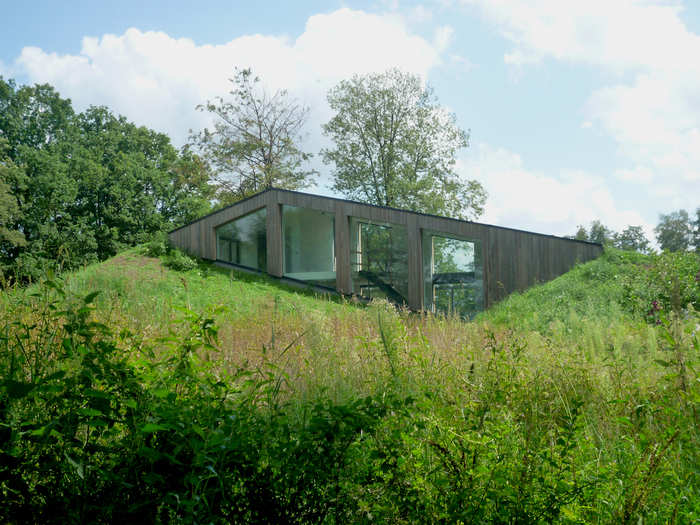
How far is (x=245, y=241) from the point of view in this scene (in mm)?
19016

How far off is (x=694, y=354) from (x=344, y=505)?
7.98 feet

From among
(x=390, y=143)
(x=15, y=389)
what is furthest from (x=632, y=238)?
(x=15, y=389)

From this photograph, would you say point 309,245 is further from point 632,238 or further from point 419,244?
point 632,238

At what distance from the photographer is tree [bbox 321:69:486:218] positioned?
2636 cm

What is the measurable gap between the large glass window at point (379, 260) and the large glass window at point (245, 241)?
3792 mm

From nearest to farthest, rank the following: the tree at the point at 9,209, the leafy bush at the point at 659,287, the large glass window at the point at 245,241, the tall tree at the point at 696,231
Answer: the leafy bush at the point at 659,287 → the large glass window at the point at 245,241 → the tree at the point at 9,209 → the tall tree at the point at 696,231

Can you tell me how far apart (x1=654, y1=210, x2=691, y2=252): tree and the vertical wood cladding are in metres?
33.8

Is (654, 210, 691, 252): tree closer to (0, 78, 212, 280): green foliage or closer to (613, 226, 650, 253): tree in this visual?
(613, 226, 650, 253): tree

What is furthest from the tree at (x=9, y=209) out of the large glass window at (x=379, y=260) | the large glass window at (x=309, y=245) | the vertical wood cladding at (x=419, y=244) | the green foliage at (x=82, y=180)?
the large glass window at (x=379, y=260)

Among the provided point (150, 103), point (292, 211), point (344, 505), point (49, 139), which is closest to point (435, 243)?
point (292, 211)

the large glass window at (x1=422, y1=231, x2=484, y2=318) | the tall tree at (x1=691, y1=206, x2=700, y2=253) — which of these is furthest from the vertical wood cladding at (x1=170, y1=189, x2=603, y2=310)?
the tall tree at (x1=691, y1=206, x2=700, y2=253)

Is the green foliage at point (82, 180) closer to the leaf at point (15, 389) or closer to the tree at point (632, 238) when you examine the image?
the leaf at point (15, 389)

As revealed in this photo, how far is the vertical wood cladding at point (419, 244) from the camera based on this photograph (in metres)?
13.9

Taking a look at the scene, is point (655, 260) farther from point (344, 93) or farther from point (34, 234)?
point (34, 234)
